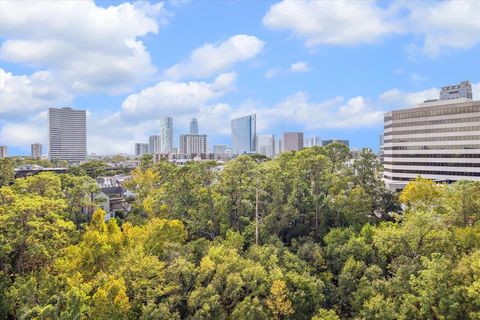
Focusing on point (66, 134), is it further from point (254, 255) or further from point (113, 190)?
point (254, 255)

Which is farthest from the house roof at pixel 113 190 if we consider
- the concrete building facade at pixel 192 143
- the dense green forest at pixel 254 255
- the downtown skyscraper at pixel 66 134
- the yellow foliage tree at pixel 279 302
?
the concrete building facade at pixel 192 143

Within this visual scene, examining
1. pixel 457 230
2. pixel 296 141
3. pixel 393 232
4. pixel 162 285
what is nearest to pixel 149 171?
pixel 162 285

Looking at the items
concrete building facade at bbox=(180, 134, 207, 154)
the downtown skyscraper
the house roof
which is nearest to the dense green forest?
the house roof

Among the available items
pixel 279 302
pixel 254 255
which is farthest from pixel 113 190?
pixel 279 302

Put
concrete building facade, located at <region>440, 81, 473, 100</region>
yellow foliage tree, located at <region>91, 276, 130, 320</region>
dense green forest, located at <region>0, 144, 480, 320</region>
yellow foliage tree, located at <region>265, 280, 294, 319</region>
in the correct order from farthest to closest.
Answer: concrete building facade, located at <region>440, 81, 473, 100</region> < yellow foliage tree, located at <region>265, 280, 294, 319</region> < dense green forest, located at <region>0, 144, 480, 320</region> < yellow foliage tree, located at <region>91, 276, 130, 320</region>

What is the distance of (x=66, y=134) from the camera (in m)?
165

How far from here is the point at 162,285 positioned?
72.2 ft

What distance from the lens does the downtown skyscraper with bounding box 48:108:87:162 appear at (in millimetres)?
161750

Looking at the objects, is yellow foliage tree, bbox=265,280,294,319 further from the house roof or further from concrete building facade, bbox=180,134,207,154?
concrete building facade, bbox=180,134,207,154

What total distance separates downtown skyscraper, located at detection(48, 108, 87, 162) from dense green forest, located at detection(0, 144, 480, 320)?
144853 mm

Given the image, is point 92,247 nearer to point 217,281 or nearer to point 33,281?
point 33,281

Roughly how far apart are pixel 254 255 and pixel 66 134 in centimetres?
16101

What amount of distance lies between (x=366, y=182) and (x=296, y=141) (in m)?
124

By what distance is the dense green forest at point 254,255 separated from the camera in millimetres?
20328
